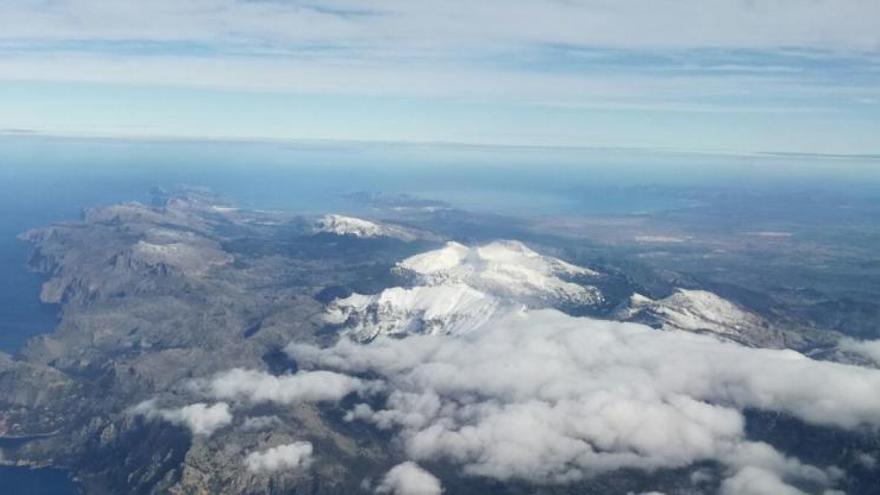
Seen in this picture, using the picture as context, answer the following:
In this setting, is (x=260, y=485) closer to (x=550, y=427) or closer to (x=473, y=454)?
(x=473, y=454)

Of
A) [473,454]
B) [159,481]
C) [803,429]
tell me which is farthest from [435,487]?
[803,429]

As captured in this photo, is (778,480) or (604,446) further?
(604,446)

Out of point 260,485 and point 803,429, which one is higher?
point 803,429

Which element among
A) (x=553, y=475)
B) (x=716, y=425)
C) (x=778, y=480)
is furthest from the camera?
(x=716, y=425)

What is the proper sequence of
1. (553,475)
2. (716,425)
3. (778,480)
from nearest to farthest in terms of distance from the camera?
(778,480), (553,475), (716,425)

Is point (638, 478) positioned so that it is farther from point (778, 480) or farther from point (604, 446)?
point (778, 480)

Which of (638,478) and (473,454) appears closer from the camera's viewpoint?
(638,478)

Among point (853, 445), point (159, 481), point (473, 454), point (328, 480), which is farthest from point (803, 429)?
point (159, 481)

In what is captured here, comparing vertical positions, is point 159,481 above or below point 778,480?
below

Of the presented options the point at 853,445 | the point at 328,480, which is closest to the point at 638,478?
the point at 853,445
